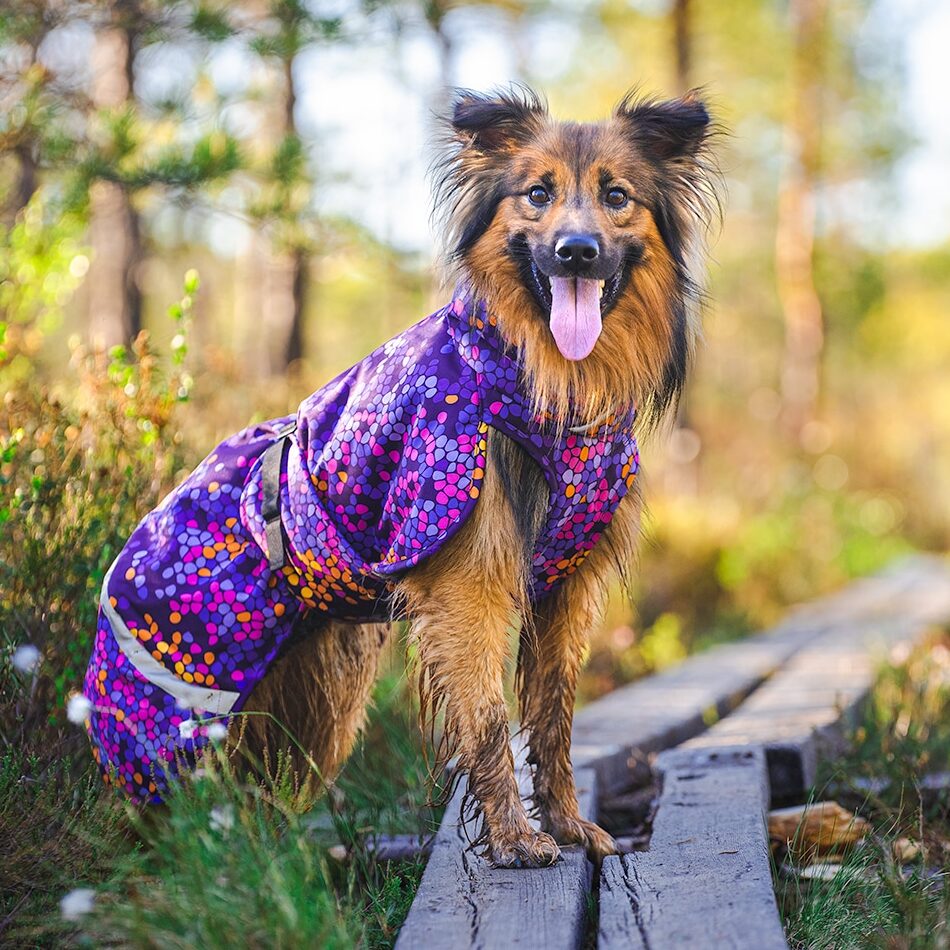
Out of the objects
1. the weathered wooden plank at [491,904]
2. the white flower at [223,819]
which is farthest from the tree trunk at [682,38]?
the white flower at [223,819]

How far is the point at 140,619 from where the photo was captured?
292 centimetres

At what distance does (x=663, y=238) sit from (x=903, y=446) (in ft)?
40.6

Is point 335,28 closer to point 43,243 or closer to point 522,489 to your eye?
point 43,243

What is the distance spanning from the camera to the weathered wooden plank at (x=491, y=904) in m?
2.16

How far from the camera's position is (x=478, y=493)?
2.62m

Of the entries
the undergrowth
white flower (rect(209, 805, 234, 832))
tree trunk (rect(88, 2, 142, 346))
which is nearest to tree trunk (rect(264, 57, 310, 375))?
tree trunk (rect(88, 2, 142, 346))

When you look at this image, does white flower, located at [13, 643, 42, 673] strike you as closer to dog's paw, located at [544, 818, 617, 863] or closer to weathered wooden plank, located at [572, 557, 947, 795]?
dog's paw, located at [544, 818, 617, 863]

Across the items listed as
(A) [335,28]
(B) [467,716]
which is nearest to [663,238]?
(B) [467,716]

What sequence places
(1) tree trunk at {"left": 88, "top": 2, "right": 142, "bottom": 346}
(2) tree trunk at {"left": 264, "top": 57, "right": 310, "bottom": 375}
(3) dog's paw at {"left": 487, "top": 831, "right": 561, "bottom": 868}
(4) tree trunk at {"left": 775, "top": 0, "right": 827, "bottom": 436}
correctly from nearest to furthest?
(3) dog's paw at {"left": 487, "top": 831, "right": 561, "bottom": 868}, (1) tree trunk at {"left": 88, "top": 2, "right": 142, "bottom": 346}, (2) tree trunk at {"left": 264, "top": 57, "right": 310, "bottom": 375}, (4) tree trunk at {"left": 775, "top": 0, "right": 827, "bottom": 436}

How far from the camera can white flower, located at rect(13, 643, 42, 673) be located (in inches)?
107

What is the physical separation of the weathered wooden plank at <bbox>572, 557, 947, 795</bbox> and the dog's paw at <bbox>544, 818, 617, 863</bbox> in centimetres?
65

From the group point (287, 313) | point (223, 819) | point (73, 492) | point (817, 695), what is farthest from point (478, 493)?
point (287, 313)

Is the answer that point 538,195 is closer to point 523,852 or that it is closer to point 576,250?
point 576,250

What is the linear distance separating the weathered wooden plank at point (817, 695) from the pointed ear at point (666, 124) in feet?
6.28
